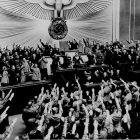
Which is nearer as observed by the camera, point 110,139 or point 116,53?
point 110,139

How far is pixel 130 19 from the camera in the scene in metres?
17.6

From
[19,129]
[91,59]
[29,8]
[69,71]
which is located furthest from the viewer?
[29,8]

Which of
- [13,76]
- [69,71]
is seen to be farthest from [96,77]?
[13,76]

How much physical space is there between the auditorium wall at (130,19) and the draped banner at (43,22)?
→ 0.68 m

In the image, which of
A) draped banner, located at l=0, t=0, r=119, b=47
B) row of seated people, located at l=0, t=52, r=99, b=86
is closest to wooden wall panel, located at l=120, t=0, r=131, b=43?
draped banner, located at l=0, t=0, r=119, b=47

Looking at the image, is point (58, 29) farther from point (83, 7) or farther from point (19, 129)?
point (19, 129)

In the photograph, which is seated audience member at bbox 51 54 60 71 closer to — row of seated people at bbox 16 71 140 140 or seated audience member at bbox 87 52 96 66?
seated audience member at bbox 87 52 96 66

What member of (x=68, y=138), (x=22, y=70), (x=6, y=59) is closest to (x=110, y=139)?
(x=68, y=138)

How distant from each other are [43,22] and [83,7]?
2.60 meters

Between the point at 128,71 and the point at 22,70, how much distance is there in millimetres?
4388

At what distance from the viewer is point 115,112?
22.8 ft

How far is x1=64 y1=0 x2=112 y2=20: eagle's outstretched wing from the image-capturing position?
16938 mm

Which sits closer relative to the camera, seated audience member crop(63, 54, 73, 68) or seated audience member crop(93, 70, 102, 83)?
seated audience member crop(93, 70, 102, 83)

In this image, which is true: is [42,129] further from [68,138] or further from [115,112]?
[115,112]
